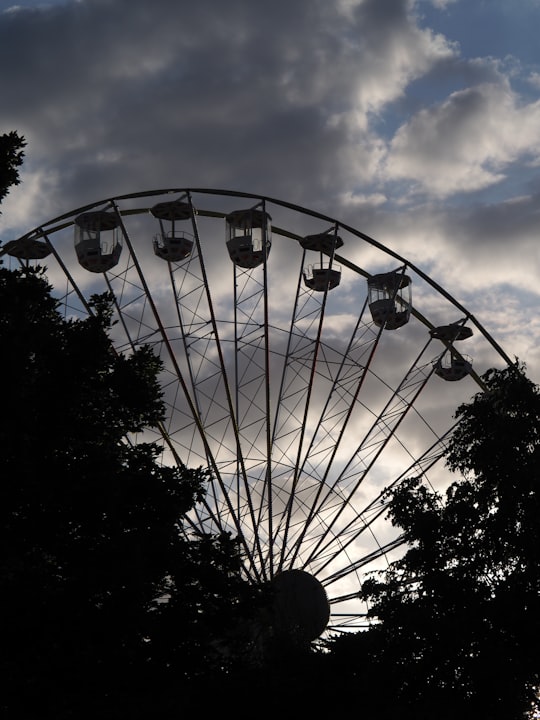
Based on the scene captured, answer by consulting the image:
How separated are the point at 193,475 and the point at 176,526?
121 centimetres

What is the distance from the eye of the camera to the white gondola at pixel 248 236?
1187 inches

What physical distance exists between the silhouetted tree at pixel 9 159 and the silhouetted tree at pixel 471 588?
37.7ft

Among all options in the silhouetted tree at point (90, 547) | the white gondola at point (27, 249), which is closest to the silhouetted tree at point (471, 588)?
the silhouetted tree at point (90, 547)

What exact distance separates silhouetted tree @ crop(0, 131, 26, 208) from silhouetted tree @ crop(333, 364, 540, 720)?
11.5 m

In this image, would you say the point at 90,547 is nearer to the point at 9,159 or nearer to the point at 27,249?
the point at 9,159

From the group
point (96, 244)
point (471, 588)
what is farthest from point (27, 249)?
point (471, 588)

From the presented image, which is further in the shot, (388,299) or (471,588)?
(388,299)

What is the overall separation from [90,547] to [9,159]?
9.10 metres

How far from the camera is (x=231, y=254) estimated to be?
1205 inches

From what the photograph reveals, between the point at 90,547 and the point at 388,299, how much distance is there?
624 inches

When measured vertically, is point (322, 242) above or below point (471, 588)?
above

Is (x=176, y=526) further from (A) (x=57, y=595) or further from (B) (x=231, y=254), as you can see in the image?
(B) (x=231, y=254)

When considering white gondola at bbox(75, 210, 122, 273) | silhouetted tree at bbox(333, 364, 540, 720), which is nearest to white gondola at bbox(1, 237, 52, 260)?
white gondola at bbox(75, 210, 122, 273)

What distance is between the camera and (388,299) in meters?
32.2
